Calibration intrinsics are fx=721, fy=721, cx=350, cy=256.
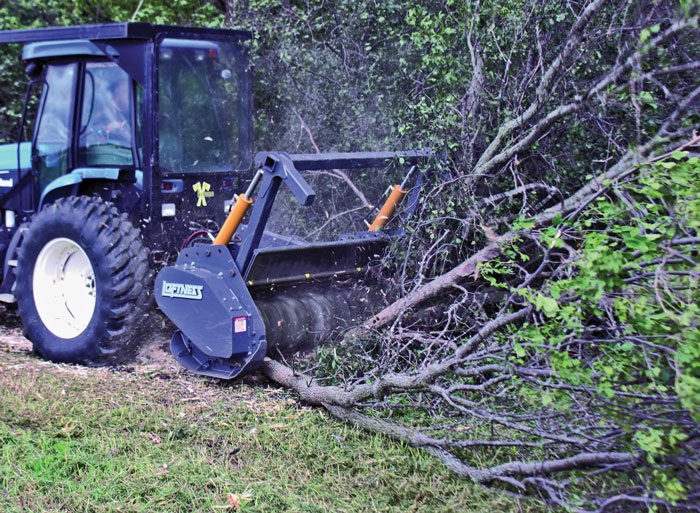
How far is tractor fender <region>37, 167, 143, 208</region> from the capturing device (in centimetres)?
549

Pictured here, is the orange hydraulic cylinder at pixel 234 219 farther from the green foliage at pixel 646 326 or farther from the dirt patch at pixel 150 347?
the green foliage at pixel 646 326

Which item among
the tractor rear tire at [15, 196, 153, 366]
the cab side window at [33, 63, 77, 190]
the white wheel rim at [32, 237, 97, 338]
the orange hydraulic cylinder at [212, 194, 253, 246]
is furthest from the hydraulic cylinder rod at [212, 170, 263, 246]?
the cab side window at [33, 63, 77, 190]

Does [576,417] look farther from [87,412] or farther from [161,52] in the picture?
[161,52]

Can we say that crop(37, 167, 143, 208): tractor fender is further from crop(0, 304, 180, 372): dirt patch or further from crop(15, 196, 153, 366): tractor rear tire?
crop(0, 304, 180, 372): dirt patch

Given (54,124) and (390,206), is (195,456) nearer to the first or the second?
(390,206)

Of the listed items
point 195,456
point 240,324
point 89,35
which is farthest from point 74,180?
point 195,456

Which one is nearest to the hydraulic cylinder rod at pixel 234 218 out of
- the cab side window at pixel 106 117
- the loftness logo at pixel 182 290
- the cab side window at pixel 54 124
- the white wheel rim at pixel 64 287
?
the loftness logo at pixel 182 290

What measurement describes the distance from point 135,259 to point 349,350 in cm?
171

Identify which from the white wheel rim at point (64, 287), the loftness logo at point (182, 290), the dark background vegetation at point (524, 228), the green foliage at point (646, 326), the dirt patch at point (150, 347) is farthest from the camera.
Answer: the white wheel rim at point (64, 287)

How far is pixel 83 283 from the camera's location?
5711 millimetres

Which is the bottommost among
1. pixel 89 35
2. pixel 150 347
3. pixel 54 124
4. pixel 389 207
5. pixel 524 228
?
pixel 150 347

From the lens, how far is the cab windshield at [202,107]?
17.6ft

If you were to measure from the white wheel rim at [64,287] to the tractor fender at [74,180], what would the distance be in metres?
0.47

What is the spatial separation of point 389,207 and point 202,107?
166 centimetres
